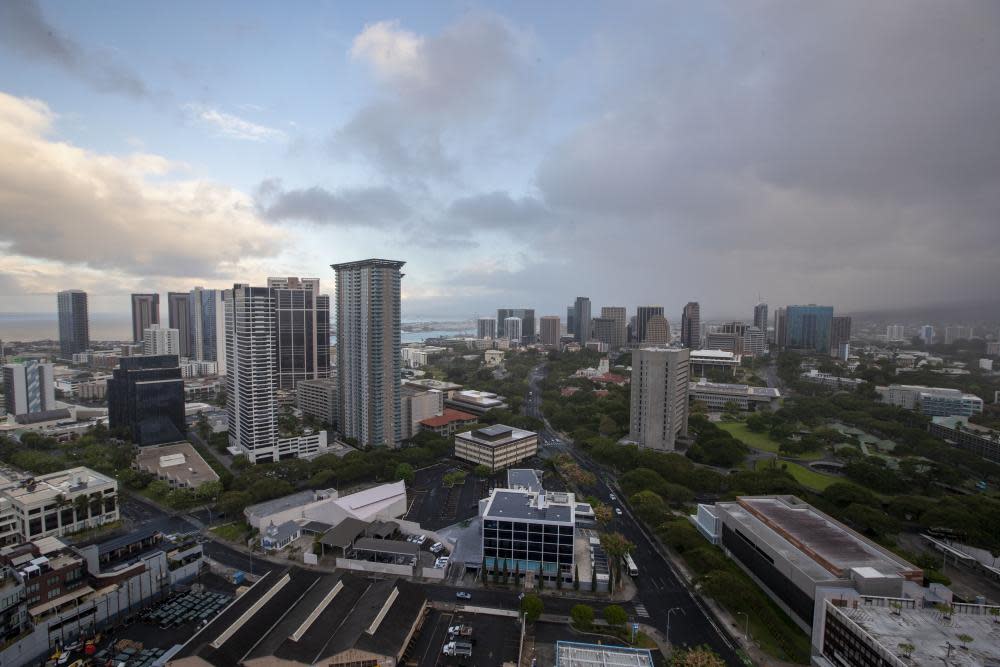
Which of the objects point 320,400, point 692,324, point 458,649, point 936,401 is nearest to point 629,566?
point 458,649

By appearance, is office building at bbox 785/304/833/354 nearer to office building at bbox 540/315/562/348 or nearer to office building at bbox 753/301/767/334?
office building at bbox 753/301/767/334

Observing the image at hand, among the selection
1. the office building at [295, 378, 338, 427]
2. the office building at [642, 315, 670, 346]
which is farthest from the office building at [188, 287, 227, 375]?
the office building at [642, 315, 670, 346]

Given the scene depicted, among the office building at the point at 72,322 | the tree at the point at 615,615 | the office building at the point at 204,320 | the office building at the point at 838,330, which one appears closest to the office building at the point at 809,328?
the office building at the point at 838,330

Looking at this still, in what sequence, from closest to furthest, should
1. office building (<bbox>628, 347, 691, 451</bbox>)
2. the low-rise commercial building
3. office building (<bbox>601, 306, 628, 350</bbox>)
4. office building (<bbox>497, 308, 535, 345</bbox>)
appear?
office building (<bbox>628, 347, 691, 451</bbox>) → the low-rise commercial building → office building (<bbox>601, 306, 628, 350</bbox>) → office building (<bbox>497, 308, 535, 345</bbox>)

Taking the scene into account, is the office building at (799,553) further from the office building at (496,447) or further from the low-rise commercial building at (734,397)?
the low-rise commercial building at (734,397)

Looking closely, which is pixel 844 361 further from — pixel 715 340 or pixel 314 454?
pixel 314 454

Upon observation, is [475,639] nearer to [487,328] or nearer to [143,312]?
[143,312]
